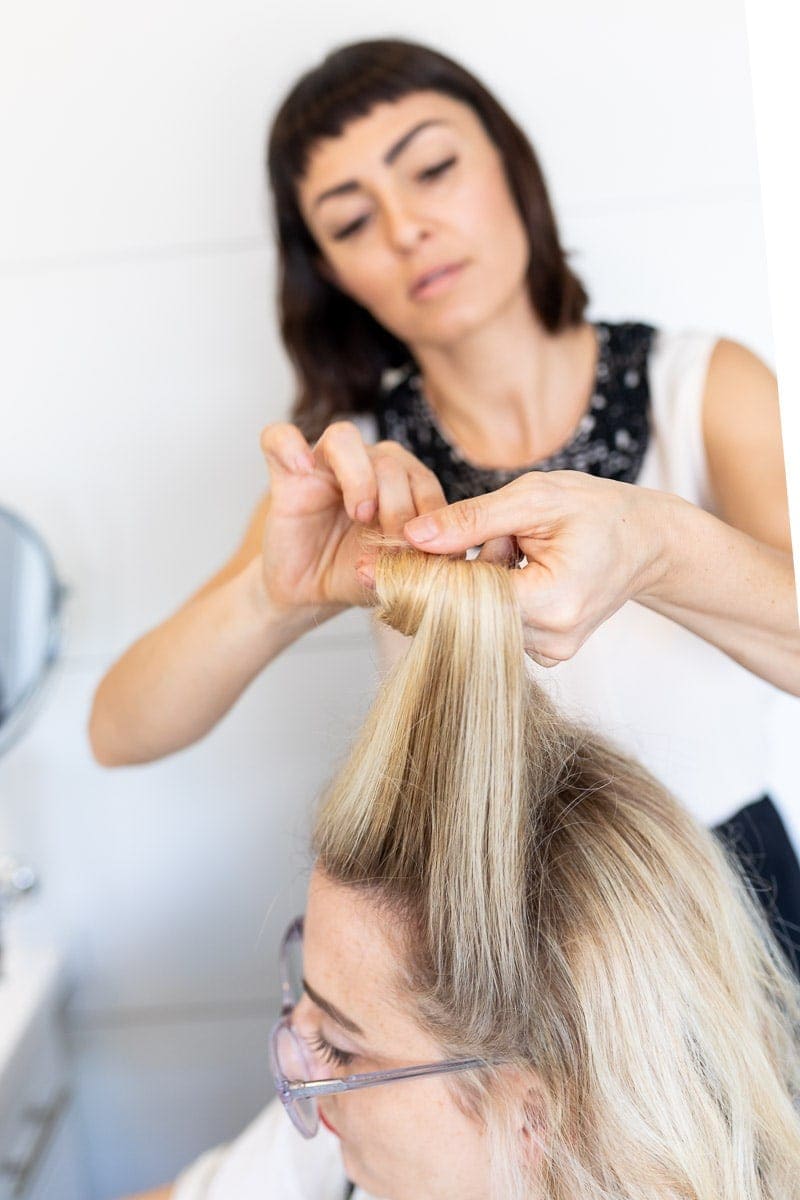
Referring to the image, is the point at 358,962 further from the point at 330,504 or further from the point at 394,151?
the point at 394,151

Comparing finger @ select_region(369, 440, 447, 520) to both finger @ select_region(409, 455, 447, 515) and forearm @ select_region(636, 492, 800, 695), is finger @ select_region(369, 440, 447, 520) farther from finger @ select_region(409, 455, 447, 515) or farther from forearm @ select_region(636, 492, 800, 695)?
forearm @ select_region(636, 492, 800, 695)

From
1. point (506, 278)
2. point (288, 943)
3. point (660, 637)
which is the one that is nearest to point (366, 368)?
point (506, 278)

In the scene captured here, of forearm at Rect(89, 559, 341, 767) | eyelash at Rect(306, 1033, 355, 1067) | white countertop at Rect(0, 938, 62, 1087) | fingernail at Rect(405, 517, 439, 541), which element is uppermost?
fingernail at Rect(405, 517, 439, 541)

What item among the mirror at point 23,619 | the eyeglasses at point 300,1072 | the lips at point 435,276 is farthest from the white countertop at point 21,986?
the lips at point 435,276

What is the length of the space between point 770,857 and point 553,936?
0.46 m

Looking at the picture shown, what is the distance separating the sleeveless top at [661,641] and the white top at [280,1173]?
1.30ft

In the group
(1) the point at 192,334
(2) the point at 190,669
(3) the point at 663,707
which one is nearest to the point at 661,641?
(3) the point at 663,707

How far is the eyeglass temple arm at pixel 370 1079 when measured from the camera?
58 centimetres

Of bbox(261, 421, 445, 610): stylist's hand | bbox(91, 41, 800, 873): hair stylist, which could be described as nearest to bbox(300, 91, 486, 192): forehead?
bbox(91, 41, 800, 873): hair stylist

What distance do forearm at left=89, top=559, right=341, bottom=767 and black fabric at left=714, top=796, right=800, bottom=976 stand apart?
0.42 m

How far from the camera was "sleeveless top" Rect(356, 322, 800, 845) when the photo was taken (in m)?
0.88

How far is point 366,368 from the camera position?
1101 mm

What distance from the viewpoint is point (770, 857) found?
951mm

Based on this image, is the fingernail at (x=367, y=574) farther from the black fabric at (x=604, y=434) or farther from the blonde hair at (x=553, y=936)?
the black fabric at (x=604, y=434)
